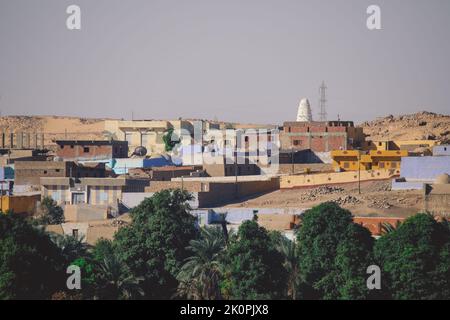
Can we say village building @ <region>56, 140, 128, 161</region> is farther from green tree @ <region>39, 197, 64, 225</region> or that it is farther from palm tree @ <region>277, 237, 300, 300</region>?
palm tree @ <region>277, 237, 300, 300</region>

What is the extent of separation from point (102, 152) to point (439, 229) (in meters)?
25.8

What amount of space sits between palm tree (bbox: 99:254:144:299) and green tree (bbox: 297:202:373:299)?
4.04 meters

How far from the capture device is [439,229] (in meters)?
31.9

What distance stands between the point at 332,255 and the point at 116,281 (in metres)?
5.27

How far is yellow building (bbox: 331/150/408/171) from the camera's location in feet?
150

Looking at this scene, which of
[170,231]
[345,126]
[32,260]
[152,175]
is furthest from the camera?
[345,126]

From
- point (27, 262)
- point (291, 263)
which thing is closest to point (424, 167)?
point (291, 263)

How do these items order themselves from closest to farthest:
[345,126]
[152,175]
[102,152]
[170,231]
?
[170,231], [152,175], [345,126], [102,152]

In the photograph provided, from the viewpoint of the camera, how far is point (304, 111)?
6388 cm

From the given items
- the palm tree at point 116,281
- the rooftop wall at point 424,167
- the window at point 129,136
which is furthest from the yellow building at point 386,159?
the window at point 129,136

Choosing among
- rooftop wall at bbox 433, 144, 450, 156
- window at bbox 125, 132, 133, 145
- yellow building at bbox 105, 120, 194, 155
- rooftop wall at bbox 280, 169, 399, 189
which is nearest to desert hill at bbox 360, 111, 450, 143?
yellow building at bbox 105, 120, 194, 155

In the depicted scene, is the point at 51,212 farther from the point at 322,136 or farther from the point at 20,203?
the point at 322,136

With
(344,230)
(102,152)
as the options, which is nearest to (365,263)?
(344,230)
